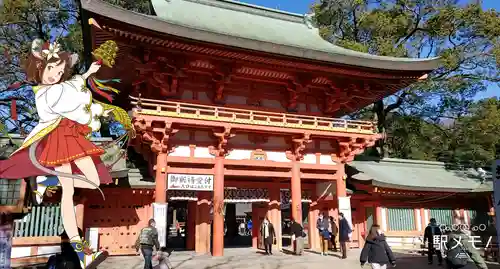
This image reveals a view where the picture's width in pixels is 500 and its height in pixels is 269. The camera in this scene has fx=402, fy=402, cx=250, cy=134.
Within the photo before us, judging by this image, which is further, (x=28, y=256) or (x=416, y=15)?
(x=416, y=15)

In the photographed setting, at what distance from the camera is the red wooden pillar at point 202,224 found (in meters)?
16.5

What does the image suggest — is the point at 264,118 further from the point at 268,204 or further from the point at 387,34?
the point at 387,34

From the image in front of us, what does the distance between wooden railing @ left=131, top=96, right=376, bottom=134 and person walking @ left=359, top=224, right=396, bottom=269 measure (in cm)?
777

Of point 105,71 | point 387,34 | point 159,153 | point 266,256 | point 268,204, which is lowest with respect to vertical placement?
point 266,256

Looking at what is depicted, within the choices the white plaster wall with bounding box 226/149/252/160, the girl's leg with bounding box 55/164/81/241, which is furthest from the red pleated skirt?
the white plaster wall with bounding box 226/149/252/160

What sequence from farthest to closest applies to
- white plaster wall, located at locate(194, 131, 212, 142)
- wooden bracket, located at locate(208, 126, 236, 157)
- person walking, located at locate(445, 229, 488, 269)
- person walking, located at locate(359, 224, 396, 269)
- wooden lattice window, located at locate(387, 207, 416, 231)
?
wooden lattice window, located at locate(387, 207, 416, 231)
white plaster wall, located at locate(194, 131, 212, 142)
wooden bracket, located at locate(208, 126, 236, 157)
person walking, located at locate(445, 229, 488, 269)
person walking, located at locate(359, 224, 396, 269)

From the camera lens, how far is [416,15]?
28172mm

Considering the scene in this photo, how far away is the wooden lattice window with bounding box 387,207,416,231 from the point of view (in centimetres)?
1981

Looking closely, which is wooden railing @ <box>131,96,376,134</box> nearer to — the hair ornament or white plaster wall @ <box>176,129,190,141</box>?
white plaster wall @ <box>176,129,190,141</box>

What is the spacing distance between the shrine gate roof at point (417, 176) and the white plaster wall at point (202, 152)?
7.18 m

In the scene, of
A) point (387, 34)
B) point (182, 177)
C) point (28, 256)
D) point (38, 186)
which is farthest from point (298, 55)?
point (387, 34)

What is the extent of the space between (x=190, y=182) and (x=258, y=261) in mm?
3814

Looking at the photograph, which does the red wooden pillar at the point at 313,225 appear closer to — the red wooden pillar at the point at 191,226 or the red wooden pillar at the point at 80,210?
the red wooden pillar at the point at 191,226

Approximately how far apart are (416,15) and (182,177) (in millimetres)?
21742
